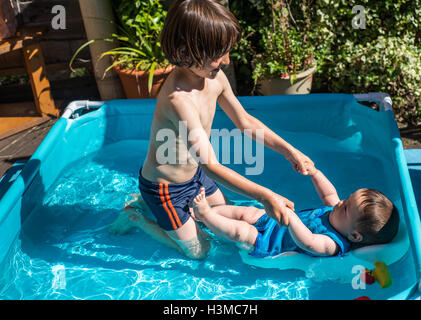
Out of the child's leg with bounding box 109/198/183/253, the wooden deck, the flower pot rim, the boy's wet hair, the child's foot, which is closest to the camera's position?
the boy's wet hair

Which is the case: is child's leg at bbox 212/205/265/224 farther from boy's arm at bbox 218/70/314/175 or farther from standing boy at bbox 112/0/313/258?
boy's arm at bbox 218/70/314/175

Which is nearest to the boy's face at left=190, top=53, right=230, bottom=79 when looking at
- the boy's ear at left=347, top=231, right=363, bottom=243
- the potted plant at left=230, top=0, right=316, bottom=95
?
the boy's ear at left=347, top=231, right=363, bottom=243

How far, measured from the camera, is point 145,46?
13.8 feet

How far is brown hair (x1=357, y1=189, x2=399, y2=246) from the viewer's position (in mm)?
2184

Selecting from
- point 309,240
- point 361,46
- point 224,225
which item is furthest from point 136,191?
point 361,46

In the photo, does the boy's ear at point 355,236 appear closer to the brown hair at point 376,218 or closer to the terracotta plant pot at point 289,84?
the brown hair at point 376,218

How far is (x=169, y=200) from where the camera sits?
8.22 ft

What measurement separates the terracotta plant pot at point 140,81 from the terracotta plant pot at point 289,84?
3.07 feet

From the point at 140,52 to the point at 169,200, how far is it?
217 centimetres

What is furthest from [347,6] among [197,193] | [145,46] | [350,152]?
[197,193]

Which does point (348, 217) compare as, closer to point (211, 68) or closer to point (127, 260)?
point (211, 68)

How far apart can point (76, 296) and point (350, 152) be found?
2.25 metres

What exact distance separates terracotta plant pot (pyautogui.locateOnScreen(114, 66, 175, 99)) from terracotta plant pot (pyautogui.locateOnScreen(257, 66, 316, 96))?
36.8 inches
